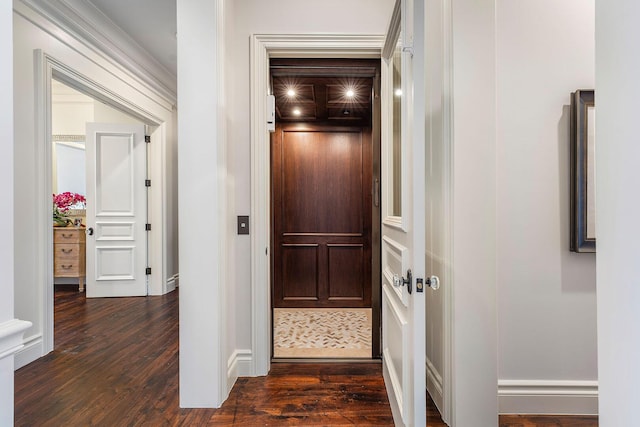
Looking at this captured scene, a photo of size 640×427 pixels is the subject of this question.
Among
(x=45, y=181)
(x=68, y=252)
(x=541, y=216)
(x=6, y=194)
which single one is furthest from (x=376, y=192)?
(x=68, y=252)

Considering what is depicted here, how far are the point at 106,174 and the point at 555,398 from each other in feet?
15.8

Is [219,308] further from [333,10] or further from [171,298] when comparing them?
[171,298]

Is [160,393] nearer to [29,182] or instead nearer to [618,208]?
[29,182]

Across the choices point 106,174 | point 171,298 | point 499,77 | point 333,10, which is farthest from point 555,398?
point 106,174

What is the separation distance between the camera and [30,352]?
2377mm

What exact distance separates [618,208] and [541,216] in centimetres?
135

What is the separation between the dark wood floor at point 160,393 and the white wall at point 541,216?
0.23 meters

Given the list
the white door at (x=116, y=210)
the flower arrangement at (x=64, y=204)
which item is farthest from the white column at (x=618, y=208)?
the flower arrangement at (x=64, y=204)

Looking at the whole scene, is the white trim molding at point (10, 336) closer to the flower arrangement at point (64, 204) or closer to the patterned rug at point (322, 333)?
the patterned rug at point (322, 333)

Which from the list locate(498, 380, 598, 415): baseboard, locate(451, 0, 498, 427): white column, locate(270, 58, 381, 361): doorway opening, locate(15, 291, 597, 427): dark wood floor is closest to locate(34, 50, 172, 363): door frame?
locate(15, 291, 597, 427): dark wood floor

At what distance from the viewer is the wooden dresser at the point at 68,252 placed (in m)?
4.20

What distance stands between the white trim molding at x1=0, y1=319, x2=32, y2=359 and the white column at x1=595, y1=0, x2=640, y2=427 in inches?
45.5

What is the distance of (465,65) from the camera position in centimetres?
155

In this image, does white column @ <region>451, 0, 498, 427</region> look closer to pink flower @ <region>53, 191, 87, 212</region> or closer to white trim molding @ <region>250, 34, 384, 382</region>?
white trim molding @ <region>250, 34, 384, 382</region>
